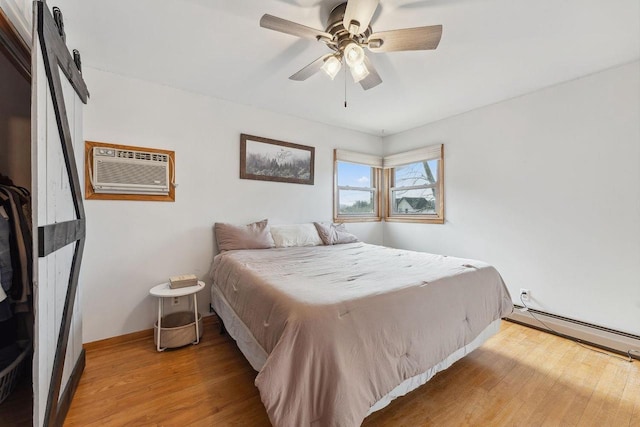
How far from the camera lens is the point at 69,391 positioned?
1505 mm

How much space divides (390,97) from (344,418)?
2.79 metres

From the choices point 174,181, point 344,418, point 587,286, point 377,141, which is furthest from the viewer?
point 377,141

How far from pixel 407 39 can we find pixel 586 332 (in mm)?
2909

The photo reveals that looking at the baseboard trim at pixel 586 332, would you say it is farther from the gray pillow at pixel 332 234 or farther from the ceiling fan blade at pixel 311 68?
the ceiling fan blade at pixel 311 68

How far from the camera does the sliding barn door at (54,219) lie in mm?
1051

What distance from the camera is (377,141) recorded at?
14.0 feet

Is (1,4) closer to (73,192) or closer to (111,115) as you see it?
(73,192)

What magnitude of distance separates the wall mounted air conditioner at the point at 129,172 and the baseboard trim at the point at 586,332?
3865 mm

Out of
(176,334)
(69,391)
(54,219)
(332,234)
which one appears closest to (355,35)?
(54,219)

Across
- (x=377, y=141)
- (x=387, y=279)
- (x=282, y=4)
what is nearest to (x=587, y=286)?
(x=387, y=279)

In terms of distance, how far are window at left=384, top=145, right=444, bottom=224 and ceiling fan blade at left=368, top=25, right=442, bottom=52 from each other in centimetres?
218

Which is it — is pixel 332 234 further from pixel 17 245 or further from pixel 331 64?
pixel 17 245

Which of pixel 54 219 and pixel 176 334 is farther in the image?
pixel 176 334

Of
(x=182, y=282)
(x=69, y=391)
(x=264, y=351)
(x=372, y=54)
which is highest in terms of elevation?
(x=372, y=54)
